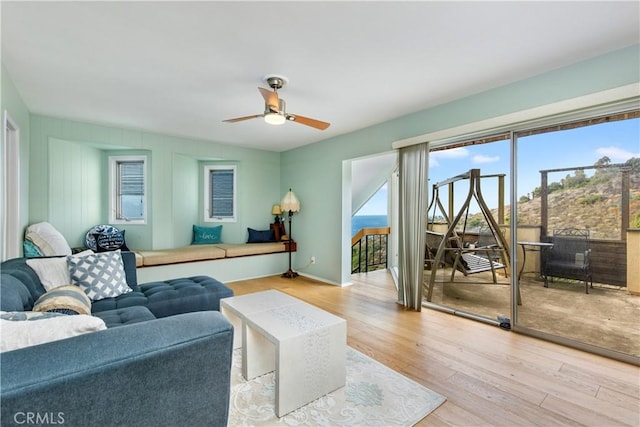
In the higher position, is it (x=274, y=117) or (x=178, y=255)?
(x=274, y=117)

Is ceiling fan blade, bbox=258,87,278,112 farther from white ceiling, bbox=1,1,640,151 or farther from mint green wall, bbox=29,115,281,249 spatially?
mint green wall, bbox=29,115,281,249

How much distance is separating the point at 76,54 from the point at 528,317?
14.5 feet

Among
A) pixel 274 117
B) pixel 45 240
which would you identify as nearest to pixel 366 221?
pixel 274 117

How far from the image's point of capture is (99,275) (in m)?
2.37

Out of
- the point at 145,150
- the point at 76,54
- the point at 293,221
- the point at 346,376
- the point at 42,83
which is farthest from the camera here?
the point at 293,221

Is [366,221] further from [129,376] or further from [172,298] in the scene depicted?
[129,376]

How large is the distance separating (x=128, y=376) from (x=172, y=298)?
1.80 metres

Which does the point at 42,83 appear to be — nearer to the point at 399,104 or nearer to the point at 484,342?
the point at 399,104

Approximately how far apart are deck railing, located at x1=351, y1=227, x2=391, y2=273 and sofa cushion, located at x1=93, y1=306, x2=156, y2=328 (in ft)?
12.3

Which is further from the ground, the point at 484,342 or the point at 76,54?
the point at 76,54

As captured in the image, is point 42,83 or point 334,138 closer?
point 42,83

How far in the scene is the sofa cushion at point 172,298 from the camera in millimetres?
2309

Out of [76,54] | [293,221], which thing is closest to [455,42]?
[76,54]

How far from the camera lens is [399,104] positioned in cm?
318
